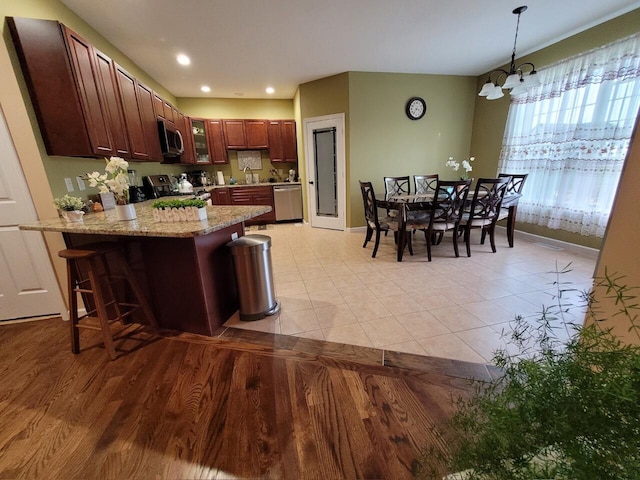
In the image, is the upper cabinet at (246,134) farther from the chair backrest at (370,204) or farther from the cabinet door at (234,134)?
the chair backrest at (370,204)

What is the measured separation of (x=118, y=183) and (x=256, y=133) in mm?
4161

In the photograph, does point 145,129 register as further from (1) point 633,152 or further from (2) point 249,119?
(1) point 633,152

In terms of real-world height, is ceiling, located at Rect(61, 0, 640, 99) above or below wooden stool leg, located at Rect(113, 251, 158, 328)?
above

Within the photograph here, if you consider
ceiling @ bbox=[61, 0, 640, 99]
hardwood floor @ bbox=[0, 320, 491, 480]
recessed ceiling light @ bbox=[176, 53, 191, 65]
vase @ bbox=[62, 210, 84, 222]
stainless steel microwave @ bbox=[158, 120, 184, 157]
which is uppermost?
→ ceiling @ bbox=[61, 0, 640, 99]

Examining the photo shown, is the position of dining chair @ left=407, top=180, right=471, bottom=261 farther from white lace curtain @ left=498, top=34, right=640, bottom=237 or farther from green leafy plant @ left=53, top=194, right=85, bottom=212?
green leafy plant @ left=53, top=194, right=85, bottom=212

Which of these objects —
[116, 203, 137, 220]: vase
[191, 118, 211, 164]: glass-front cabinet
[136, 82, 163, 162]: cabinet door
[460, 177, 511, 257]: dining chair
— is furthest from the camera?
[191, 118, 211, 164]: glass-front cabinet

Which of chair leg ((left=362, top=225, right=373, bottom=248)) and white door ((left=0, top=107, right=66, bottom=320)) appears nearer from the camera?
white door ((left=0, top=107, right=66, bottom=320))

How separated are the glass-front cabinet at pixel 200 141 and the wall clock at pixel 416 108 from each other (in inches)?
158

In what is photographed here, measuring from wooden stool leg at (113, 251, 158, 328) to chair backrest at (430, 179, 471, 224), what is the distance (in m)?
2.99

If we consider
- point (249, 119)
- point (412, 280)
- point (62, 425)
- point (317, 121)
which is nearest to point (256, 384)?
point (62, 425)

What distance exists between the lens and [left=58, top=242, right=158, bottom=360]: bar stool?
1.66 m

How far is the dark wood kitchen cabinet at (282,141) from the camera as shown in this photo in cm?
549

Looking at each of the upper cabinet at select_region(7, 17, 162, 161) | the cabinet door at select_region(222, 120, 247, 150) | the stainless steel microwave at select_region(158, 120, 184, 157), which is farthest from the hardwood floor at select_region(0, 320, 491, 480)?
the cabinet door at select_region(222, 120, 247, 150)

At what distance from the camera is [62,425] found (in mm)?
1274
